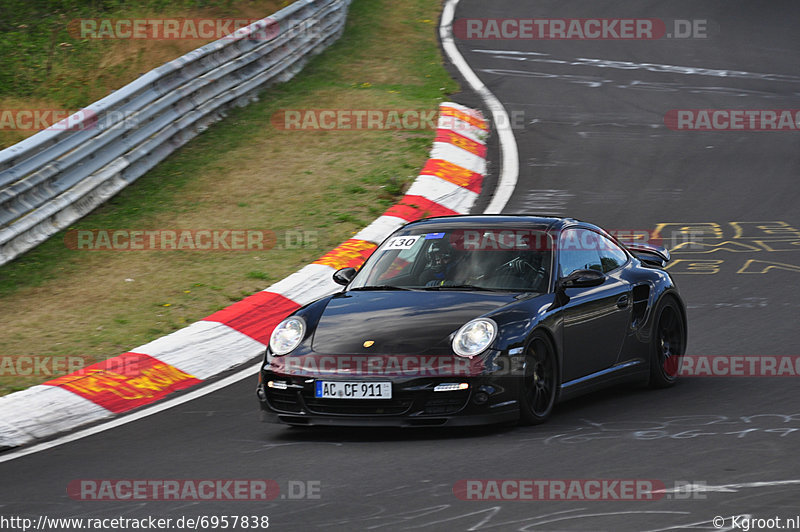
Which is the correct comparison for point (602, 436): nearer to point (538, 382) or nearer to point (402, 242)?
point (538, 382)

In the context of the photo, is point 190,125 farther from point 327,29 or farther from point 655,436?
point 655,436

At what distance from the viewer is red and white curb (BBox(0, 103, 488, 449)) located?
7.82m

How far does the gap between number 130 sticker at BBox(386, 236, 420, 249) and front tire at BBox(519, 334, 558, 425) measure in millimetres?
1327

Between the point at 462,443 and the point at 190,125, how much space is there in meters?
9.42

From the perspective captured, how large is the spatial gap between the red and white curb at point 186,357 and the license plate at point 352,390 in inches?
73.6

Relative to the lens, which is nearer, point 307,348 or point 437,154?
point 307,348

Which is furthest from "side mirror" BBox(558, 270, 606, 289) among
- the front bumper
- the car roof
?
the front bumper

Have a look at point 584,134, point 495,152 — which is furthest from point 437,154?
point 584,134

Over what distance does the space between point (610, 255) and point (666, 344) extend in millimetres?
788

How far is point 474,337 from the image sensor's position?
274 inches

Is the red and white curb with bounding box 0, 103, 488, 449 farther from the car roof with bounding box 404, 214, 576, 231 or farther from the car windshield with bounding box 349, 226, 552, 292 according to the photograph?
the car roof with bounding box 404, 214, 576, 231

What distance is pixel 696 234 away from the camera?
1259cm

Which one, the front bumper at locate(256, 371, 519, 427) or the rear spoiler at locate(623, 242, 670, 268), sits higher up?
the rear spoiler at locate(623, 242, 670, 268)

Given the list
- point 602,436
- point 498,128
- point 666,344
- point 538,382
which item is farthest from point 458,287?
point 498,128
